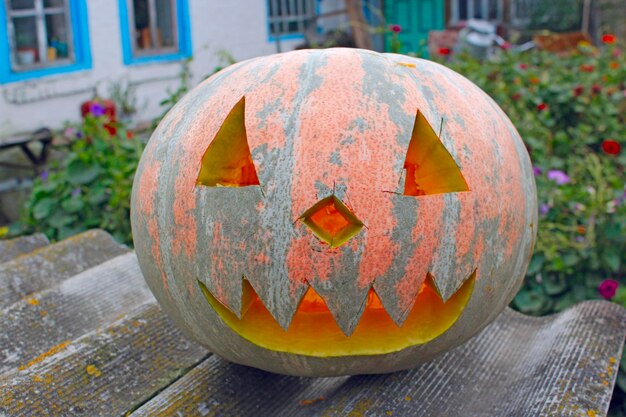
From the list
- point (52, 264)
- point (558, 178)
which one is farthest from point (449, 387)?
point (52, 264)

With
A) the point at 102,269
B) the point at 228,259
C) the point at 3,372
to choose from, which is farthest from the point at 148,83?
the point at 228,259

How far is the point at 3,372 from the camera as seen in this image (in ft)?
7.55

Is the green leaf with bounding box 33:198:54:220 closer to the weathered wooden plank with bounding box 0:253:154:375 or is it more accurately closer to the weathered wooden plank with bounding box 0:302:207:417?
the weathered wooden plank with bounding box 0:253:154:375

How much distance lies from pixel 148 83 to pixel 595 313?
6.68 m

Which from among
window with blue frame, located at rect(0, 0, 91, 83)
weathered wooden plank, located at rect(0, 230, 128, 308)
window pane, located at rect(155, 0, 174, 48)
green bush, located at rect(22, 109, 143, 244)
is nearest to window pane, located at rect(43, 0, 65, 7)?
window with blue frame, located at rect(0, 0, 91, 83)

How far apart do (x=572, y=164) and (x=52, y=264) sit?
3055mm

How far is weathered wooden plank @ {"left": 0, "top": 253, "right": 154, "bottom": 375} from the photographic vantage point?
2460mm

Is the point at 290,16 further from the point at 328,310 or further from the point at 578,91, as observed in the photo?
the point at 328,310

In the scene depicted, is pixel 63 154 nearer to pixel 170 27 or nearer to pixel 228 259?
pixel 170 27

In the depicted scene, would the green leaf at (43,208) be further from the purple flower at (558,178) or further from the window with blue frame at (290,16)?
the window with blue frame at (290,16)

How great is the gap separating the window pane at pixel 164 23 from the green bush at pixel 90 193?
4.36 meters

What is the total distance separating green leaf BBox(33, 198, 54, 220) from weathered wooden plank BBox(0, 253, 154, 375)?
1.36m

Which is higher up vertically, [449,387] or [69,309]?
[69,309]

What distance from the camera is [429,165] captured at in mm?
1910
